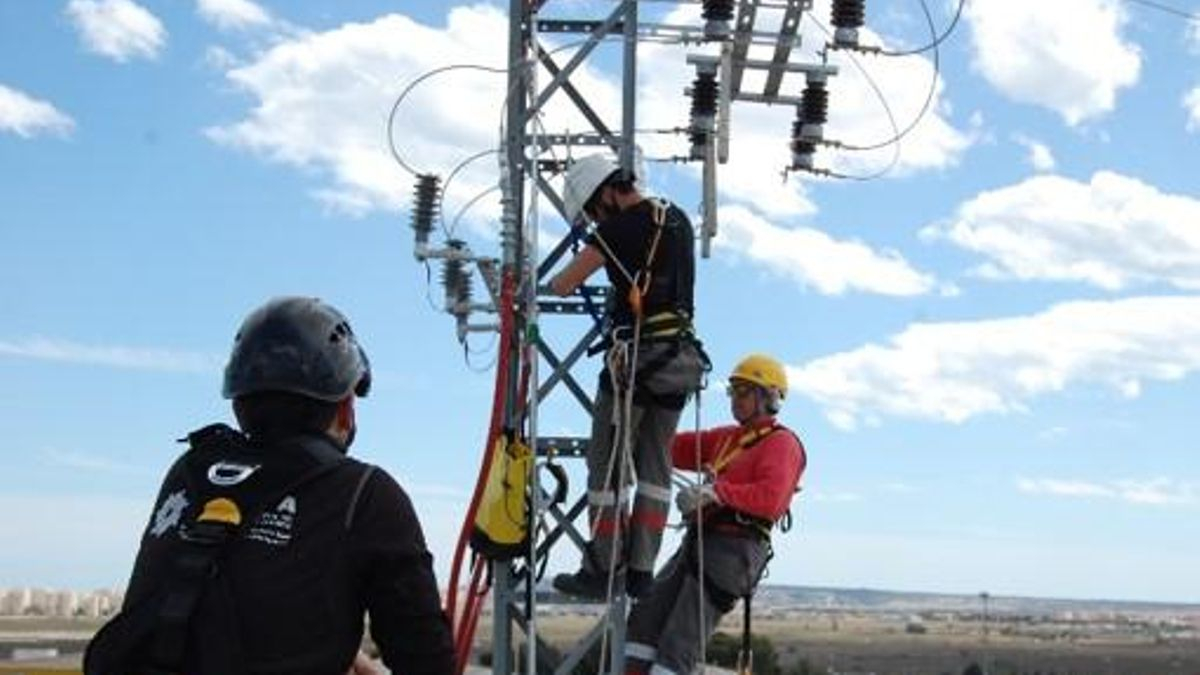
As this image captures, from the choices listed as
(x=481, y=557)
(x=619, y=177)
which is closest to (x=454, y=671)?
(x=481, y=557)

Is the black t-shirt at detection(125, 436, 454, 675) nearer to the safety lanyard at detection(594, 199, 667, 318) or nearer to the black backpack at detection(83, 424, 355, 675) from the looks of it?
the black backpack at detection(83, 424, 355, 675)

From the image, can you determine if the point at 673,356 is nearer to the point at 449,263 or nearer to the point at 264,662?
the point at 264,662

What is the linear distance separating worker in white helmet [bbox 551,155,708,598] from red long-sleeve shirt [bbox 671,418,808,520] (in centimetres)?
27

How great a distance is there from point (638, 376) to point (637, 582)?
3.09 feet

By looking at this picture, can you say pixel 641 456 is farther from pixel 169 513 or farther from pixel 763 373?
pixel 169 513

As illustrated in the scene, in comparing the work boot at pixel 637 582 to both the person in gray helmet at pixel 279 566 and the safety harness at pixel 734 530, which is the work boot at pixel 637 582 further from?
the person in gray helmet at pixel 279 566

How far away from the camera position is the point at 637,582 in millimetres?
7551

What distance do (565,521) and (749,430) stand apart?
98 centimetres

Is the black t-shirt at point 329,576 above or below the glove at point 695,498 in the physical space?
below

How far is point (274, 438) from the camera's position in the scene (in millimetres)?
3570

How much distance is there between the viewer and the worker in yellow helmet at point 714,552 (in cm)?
761

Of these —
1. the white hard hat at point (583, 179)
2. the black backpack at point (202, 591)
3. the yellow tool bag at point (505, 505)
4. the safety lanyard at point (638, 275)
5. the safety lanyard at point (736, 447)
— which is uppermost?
the white hard hat at point (583, 179)

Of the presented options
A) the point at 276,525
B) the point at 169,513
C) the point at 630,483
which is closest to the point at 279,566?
the point at 276,525

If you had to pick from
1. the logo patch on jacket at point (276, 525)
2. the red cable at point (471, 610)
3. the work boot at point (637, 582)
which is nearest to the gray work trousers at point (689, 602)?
the work boot at point (637, 582)
